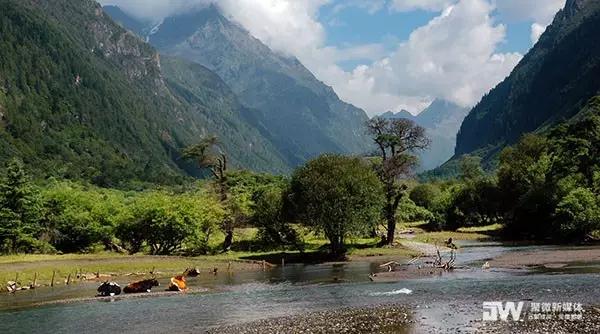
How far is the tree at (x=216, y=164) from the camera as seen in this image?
326 feet

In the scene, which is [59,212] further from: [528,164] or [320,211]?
[528,164]

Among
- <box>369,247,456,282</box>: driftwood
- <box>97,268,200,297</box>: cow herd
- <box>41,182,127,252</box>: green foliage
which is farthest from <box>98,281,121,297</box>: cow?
<box>41,182,127,252</box>: green foliage

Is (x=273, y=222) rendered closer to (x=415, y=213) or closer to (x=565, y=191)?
(x=565, y=191)

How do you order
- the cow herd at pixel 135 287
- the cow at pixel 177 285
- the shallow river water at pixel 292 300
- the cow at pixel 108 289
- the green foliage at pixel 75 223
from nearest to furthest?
the shallow river water at pixel 292 300, the cow at pixel 108 289, the cow herd at pixel 135 287, the cow at pixel 177 285, the green foliage at pixel 75 223

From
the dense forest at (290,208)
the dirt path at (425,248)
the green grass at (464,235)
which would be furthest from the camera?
the green grass at (464,235)

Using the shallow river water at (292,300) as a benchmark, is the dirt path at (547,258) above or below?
above

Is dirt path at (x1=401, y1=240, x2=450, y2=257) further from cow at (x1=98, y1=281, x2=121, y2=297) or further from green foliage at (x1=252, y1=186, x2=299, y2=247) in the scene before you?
cow at (x1=98, y1=281, x2=121, y2=297)

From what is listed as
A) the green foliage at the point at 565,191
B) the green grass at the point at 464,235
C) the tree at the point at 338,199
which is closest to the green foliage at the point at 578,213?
the green foliage at the point at 565,191

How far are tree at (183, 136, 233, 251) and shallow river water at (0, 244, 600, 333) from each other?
3138 centimetres
